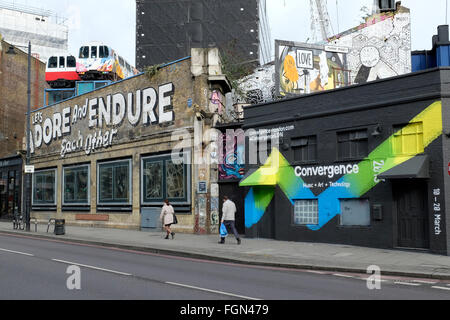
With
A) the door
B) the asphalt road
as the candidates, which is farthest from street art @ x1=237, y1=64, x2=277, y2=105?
the asphalt road

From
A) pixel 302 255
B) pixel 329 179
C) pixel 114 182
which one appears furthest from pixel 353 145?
pixel 114 182

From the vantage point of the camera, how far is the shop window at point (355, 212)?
54.7 feet

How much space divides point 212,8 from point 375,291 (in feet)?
207

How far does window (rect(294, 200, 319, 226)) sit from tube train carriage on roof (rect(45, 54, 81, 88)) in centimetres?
3985

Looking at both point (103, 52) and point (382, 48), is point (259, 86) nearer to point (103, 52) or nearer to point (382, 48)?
point (382, 48)

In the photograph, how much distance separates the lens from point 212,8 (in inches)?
2645

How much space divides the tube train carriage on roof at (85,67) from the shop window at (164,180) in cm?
2804

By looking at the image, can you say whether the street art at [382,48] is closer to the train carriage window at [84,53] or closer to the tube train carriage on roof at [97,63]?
the tube train carriage on roof at [97,63]

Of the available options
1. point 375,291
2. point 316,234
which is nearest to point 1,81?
point 316,234

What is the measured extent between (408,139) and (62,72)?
4440 centimetres

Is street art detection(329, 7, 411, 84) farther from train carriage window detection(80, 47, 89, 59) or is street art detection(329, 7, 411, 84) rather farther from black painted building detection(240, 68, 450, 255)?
train carriage window detection(80, 47, 89, 59)

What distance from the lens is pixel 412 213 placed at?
50.8 ft
